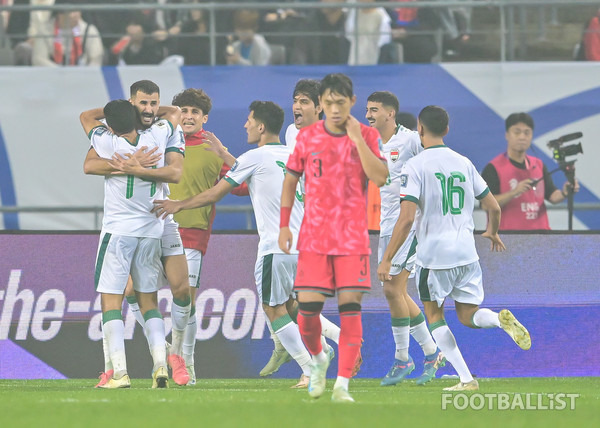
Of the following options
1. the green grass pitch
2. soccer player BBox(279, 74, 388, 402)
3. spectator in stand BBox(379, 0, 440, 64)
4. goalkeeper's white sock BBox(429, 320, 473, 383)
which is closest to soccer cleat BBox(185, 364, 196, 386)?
the green grass pitch

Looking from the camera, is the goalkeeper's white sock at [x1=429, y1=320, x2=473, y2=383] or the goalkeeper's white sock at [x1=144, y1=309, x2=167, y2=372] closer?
the goalkeeper's white sock at [x1=429, y1=320, x2=473, y2=383]

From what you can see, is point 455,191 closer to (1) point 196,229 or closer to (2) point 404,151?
(2) point 404,151

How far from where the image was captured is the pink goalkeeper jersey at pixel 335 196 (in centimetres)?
732

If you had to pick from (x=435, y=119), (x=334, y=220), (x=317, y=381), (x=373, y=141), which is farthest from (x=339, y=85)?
(x=317, y=381)

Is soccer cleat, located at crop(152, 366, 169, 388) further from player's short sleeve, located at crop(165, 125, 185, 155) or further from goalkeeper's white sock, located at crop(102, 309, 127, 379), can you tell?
player's short sleeve, located at crop(165, 125, 185, 155)

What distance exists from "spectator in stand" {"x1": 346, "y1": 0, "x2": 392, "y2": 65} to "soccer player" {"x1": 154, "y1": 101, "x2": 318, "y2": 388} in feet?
16.8

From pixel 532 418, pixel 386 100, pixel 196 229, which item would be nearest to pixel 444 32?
pixel 386 100

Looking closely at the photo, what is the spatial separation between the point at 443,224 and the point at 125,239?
7.63ft

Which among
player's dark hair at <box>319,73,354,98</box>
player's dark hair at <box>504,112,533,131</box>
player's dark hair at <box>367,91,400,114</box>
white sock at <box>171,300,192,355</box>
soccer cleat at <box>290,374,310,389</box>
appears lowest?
soccer cleat at <box>290,374,310,389</box>

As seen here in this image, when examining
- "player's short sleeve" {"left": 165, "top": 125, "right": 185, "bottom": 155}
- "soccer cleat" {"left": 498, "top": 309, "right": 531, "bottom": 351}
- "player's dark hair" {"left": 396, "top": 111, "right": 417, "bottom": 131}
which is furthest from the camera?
"player's dark hair" {"left": 396, "top": 111, "right": 417, "bottom": 131}

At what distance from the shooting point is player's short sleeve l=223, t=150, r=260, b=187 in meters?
9.16

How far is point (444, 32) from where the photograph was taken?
1448 cm

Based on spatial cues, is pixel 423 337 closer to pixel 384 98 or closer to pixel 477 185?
pixel 477 185

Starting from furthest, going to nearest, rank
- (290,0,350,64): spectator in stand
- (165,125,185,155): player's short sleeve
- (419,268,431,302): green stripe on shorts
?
1. (290,0,350,64): spectator in stand
2. (165,125,185,155): player's short sleeve
3. (419,268,431,302): green stripe on shorts
